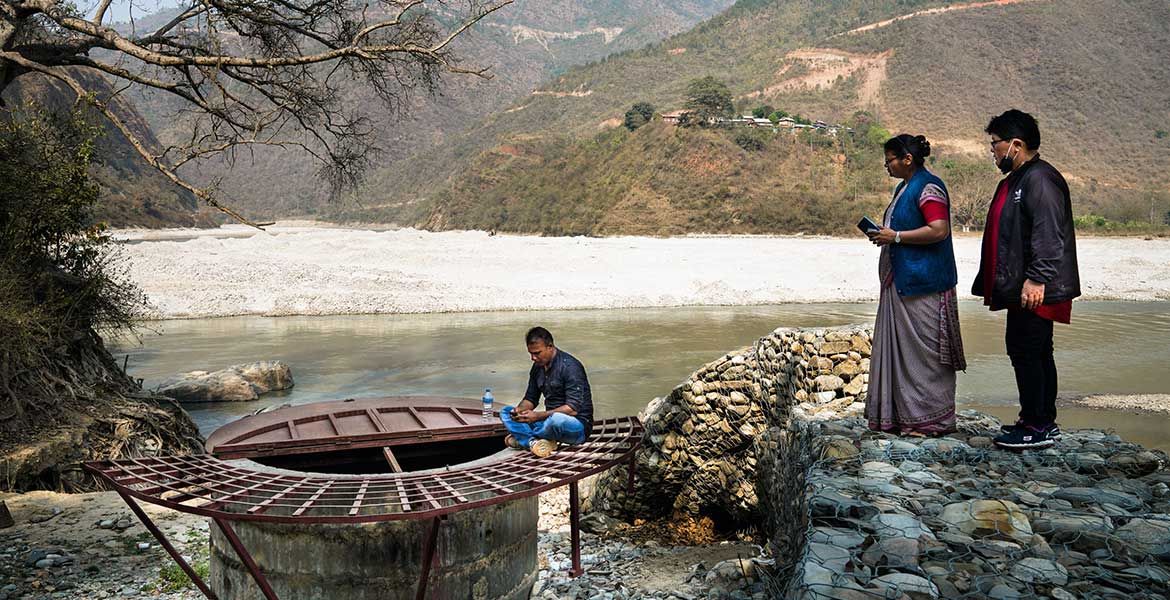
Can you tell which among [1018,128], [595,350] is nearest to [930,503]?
[1018,128]

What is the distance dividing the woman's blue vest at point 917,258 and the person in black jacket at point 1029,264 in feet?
0.60

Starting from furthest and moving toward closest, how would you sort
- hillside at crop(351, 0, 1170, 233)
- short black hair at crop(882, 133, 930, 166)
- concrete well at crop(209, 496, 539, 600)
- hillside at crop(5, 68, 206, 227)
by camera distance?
hillside at crop(351, 0, 1170, 233) → hillside at crop(5, 68, 206, 227) → short black hair at crop(882, 133, 930, 166) → concrete well at crop(209, 496, 539, 600)

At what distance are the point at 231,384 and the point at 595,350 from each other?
22.3 feet

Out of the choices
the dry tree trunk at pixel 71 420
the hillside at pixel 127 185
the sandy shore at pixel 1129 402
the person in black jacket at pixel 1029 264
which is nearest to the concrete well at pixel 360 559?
the person in black jacket at pixel 1029 264

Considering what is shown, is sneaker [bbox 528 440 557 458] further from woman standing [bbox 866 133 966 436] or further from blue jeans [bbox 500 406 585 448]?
woman standing [bbox 866 133 966 436]

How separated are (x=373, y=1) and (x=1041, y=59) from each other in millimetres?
85932

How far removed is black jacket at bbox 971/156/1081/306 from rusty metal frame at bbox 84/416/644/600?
6.94 feet

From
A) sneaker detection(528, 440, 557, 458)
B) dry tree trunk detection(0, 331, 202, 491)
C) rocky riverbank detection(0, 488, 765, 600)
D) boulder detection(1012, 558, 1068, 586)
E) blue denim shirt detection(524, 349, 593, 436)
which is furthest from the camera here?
dry tree trunk detection(0, 331, 202, 491)

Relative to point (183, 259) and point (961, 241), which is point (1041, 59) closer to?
point (961, 241)

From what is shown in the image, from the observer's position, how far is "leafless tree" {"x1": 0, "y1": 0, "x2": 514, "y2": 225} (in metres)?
7.51

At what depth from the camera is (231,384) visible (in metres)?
12.9

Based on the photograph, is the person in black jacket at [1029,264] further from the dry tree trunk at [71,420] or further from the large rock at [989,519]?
the dry tree trunk at [71,420]

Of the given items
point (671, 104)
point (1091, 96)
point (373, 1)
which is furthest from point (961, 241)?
point (1091, 96)

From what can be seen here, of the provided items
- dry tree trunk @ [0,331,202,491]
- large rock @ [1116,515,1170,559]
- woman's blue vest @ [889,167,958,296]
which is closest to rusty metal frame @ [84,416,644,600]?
woman's blue vest @ [889,167,958,296]
